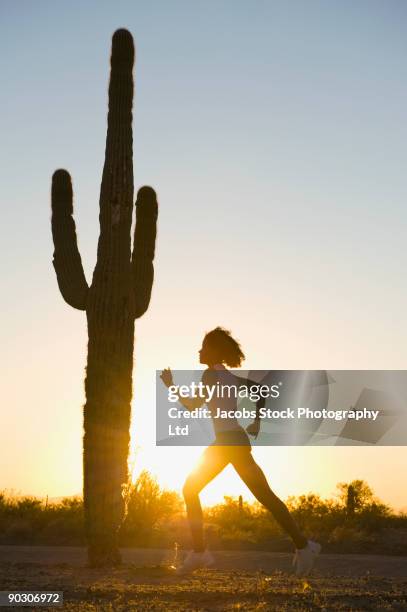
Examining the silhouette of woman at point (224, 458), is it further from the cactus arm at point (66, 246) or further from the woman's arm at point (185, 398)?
the cactus arm at point (66, 246)

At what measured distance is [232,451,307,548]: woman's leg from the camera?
7434 millimetres

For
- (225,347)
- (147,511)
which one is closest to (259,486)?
(225,347)

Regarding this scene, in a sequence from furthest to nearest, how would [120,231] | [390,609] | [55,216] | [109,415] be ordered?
[55,216] → [120,231] → [109,415] → [390,609]

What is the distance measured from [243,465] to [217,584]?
113 centimetres

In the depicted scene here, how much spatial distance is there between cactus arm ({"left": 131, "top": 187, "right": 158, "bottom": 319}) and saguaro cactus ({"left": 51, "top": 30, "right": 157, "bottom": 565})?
0.01 m

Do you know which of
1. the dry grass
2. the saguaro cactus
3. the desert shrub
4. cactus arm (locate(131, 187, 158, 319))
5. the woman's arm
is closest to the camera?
→ the dry grass

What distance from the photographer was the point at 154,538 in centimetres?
1548

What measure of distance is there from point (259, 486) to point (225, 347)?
1329mm

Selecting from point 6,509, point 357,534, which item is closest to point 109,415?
point 357,534

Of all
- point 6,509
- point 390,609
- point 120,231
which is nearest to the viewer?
point 390,609

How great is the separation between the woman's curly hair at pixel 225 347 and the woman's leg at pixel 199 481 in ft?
2.87

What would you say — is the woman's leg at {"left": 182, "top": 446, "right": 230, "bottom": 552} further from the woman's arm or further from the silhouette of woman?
the woman's arm

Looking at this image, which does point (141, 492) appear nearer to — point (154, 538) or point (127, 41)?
point (154, 538)

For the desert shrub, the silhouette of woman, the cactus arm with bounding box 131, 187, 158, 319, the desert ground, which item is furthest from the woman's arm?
the desert shrub
